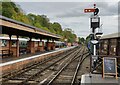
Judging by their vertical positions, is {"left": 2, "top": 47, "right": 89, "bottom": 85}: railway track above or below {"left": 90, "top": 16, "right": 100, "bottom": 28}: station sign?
below

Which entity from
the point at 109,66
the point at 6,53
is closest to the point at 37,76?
the point at 109,66

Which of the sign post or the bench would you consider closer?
the sign post

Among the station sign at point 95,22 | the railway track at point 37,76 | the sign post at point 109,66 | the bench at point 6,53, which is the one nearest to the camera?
the sign post at point 109,66

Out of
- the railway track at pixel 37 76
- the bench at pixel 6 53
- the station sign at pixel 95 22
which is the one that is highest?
the station sign at pixel 95 22

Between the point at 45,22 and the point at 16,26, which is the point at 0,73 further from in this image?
the point at 45,22

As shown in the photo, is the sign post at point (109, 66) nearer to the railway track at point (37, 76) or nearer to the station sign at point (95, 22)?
the railway track at point (37, 76)

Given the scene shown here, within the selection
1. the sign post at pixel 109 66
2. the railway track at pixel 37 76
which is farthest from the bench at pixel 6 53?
the sign post at pixel 109 66

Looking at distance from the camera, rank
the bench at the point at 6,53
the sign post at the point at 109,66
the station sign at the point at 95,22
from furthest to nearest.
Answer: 1. the bench at the point at 6,53
2. the station sign at the point at 95,22
3. the sign post at the point at 109,66

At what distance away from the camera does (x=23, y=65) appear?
21.7 metres

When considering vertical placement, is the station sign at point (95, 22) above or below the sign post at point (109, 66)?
above

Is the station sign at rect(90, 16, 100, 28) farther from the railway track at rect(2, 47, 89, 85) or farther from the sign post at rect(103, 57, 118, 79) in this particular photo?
the sign post at rect(103, 57, 118, 79)

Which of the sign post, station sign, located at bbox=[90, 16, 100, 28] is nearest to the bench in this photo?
station sign, located at bbox=[90, 16, 100, 28]

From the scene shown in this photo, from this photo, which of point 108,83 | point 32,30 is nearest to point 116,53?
point 108,83

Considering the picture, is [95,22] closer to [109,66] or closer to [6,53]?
[109,66]
